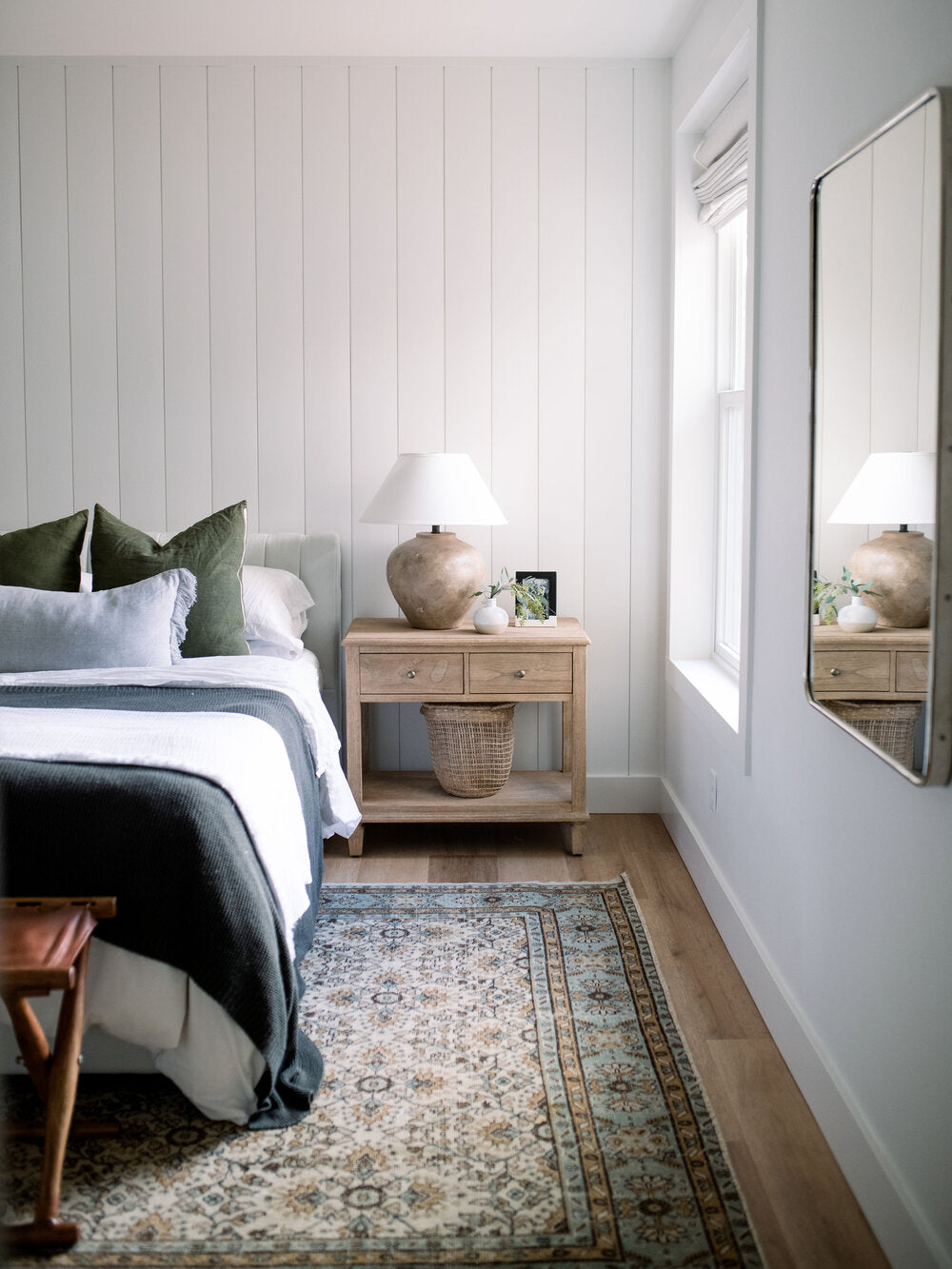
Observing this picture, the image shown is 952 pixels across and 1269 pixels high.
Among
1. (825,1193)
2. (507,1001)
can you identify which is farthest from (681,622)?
(825,1193)

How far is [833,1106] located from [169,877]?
4.12 feet

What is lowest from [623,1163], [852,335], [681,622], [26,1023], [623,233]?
[623,1163]

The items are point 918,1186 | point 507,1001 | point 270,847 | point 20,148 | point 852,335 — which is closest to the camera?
point 918,1186

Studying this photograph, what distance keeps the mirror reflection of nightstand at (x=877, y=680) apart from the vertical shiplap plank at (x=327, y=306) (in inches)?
87.3

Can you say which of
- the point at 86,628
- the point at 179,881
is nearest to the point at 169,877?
the point at 179,881

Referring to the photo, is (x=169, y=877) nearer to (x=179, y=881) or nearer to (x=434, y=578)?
(x=179, y=881)

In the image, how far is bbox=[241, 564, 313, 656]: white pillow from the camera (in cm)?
354

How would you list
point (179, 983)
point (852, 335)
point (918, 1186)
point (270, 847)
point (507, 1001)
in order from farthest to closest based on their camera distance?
point (507, 1001) → point (270, 847) → point (179, 983) → point (852, 335) → point (918, 1186)

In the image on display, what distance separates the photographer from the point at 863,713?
188 centimetres

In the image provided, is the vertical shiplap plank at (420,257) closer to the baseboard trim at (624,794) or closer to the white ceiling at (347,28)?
the white ceiling at (347,28)

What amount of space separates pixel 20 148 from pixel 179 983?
9.95 ft

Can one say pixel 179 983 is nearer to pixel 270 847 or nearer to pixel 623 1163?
pixel 270 847

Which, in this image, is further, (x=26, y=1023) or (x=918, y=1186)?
(x=26, y=1023)

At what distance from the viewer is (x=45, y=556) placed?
11.2 ft
